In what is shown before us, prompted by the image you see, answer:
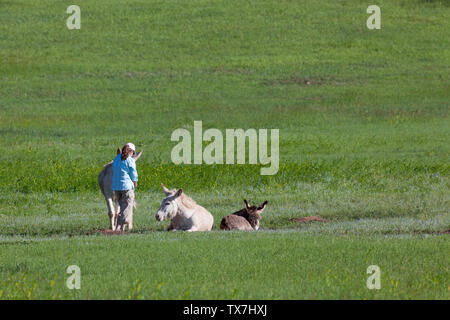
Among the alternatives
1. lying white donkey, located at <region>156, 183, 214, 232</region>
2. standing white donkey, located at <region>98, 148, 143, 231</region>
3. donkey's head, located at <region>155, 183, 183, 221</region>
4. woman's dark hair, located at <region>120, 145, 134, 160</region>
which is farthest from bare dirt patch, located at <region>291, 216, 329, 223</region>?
woman's dark hair, located at <region>120, 145, 134, 160</region>

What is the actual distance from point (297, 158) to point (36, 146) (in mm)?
13312

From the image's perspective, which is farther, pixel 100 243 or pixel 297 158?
pixel 297 158

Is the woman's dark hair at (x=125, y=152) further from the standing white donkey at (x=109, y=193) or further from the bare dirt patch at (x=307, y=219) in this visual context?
the bare dirt patch at (x=307, y=219)

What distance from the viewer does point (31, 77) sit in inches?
2628

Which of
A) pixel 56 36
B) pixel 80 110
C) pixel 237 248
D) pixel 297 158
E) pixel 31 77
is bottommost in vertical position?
pixel 237 248

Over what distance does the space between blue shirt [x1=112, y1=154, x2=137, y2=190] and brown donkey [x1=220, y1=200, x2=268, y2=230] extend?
2882mm

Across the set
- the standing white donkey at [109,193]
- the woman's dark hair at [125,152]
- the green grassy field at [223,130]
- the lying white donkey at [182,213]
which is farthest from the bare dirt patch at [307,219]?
the woman's dark hair at [125,152]

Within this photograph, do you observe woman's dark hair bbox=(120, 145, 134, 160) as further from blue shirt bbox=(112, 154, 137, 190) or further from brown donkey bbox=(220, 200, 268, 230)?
brown donkey bbox=(220, 200, 268, 230)

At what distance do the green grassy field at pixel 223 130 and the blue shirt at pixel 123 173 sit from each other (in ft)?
4.77

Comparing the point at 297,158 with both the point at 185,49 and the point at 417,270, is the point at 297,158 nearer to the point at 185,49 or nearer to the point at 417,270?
the point at 417,270

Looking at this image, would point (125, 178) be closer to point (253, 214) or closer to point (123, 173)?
point (123, 173)

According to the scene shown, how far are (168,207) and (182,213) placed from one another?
67 centimetres
